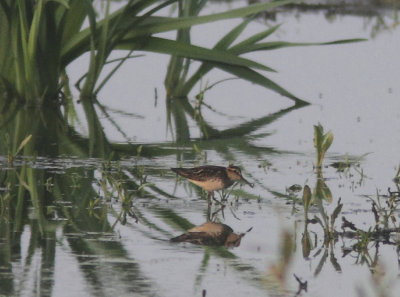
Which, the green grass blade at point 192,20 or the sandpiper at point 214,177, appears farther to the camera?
the green grass blade at point 192,20

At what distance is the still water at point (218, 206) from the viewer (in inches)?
253

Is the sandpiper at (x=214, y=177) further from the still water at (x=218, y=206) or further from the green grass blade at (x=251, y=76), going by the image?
the green grass blade at (x=251, y=76)

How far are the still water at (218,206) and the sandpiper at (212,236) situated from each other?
0.25 ft

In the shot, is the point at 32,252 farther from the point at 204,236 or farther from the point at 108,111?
the point at 108,111

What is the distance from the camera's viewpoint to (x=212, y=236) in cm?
761

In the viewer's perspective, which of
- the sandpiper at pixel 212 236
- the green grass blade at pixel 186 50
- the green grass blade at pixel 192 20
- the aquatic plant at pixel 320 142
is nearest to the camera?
the sandpiper at pixel 212 236

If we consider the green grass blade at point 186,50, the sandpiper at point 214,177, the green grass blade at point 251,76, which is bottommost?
the sandpiper at point 214,177

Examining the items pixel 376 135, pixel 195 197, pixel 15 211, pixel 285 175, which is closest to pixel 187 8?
pixel 376 135

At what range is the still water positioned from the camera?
253 inches

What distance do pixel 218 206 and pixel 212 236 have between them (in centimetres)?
101

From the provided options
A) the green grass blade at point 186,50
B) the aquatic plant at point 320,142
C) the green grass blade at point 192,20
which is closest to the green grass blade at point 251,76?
the green grass blade at point 186,50

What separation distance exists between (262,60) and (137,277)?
38.2 ft

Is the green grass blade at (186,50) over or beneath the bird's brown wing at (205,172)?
over

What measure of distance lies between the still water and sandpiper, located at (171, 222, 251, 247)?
0.07 m
